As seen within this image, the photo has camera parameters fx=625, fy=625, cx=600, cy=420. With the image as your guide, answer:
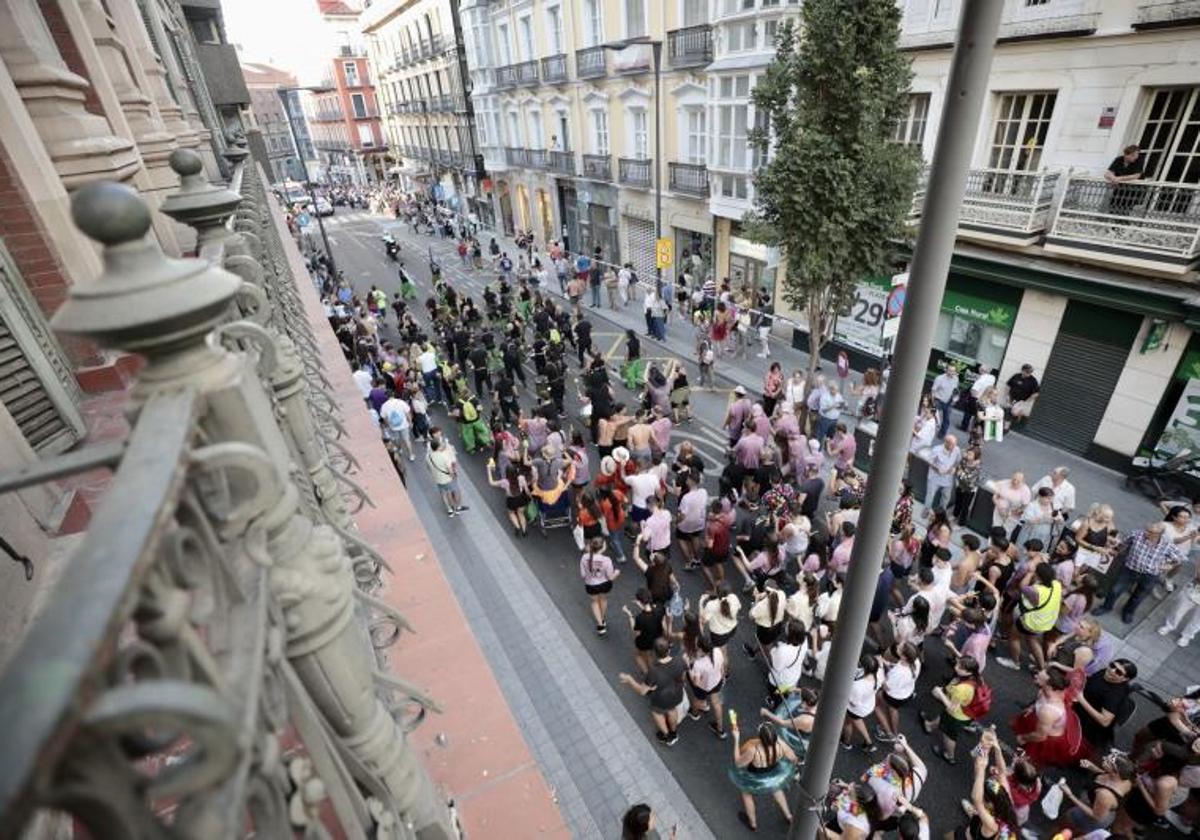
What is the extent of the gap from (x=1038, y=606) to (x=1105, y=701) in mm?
1115

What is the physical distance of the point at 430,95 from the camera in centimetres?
4547

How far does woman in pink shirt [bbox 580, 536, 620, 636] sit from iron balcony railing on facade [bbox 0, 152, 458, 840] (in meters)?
5.46

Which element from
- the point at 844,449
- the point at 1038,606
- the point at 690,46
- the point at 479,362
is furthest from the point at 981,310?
the point at 690,46

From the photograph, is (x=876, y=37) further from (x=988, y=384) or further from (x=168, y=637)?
(x=168, y=637)

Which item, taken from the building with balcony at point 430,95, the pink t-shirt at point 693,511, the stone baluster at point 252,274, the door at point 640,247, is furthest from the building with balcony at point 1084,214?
the building with balcony at point 430,95

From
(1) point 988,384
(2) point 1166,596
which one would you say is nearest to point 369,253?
(1) point 988,384

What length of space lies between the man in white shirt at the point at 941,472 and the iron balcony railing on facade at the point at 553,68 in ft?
75.6

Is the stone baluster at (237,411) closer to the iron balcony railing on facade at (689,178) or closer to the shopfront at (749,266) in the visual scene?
the shopfront at (749,266)

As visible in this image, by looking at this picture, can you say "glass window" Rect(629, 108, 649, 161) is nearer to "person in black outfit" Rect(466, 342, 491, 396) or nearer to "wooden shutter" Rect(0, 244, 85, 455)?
"person in black outfit" Rect(466, 342, 491, 396)

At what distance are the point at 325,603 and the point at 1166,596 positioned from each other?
11048mm

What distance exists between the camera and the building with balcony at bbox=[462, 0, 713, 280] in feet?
66.4

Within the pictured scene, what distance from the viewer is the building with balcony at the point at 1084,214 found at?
398 inches

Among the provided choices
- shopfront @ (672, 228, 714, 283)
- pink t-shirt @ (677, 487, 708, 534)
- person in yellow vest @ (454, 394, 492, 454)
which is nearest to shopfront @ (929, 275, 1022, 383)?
pink t-shirt @ (677, 487, 708, 534)

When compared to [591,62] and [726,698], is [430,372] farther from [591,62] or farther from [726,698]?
Answer: [591,62]
